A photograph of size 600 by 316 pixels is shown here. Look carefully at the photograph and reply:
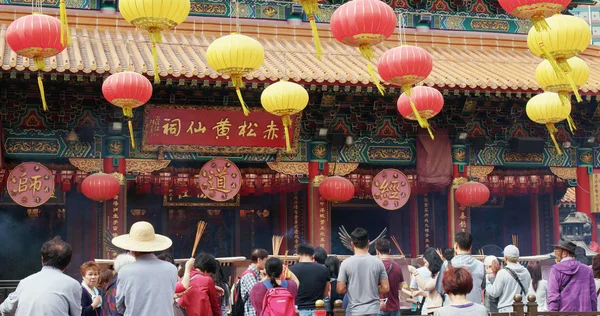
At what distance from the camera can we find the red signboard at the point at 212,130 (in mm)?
13156

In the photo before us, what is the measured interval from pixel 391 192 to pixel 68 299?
8655mm

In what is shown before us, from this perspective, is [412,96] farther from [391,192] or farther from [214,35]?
[214,35]

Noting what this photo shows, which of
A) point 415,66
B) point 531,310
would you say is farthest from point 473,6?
point 531,310

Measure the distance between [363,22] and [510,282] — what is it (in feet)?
10.0

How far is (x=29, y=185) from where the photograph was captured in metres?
12.5

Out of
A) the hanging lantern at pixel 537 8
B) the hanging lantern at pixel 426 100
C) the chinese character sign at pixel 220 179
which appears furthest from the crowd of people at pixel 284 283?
the chinese character sign at pixel 220 179

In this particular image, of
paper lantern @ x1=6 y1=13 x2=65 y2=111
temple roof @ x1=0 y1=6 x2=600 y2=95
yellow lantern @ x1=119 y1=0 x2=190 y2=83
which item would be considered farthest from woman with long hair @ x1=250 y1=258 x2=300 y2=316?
temple roof @ x1=0 y1=6 x2=600 y2=95

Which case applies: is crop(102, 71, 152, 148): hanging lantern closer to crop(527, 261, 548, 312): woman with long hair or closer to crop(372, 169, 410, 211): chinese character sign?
crop(372, 169, 410, 211): chinese character sign

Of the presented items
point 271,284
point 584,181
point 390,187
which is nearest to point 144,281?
point 271,284

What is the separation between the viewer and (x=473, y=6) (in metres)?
16.5

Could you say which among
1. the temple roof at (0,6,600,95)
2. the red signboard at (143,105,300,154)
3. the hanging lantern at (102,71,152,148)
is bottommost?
the red signboard at (143,105,300,154)

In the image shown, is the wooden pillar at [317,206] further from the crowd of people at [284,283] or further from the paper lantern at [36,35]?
the paper lantern at [36,35]

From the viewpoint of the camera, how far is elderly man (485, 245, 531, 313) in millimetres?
8617

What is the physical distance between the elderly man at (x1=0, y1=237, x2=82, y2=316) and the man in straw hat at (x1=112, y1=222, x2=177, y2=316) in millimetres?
636
